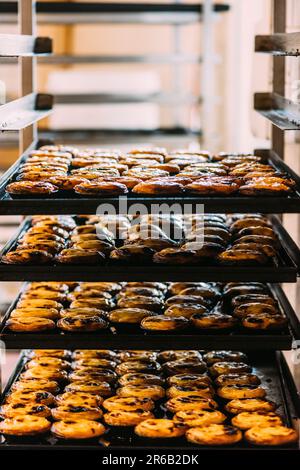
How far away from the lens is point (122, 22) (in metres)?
5.05

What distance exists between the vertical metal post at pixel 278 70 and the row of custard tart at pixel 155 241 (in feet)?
0.92

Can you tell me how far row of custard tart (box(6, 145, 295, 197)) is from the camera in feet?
8.32

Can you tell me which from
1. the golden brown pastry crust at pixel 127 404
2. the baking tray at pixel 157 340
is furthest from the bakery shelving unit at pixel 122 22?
the golden brown pastry crust at pixel 127 404

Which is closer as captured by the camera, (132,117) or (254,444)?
(254,444)

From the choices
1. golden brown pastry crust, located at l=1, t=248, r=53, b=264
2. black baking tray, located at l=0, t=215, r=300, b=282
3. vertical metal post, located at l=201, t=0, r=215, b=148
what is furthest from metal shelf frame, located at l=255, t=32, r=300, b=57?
vertical metal post, located at l=201, t=0, r=215, b=148

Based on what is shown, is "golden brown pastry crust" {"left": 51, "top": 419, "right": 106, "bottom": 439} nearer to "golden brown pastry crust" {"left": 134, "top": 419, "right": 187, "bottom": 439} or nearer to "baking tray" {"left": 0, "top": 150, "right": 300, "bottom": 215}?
"golden brown pastry crust" {"left": 134, "top": 419, "right": 187, "bottom": 439}

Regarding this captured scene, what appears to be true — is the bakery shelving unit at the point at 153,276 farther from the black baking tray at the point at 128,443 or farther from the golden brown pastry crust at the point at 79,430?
→ the golden brown pastry crust at the point at 79,430

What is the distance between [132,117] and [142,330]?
319cm

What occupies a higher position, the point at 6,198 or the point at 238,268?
the point at 6,198

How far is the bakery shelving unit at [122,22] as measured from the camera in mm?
4797

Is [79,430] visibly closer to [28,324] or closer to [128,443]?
[128,443]

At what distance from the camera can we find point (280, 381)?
2746mm
